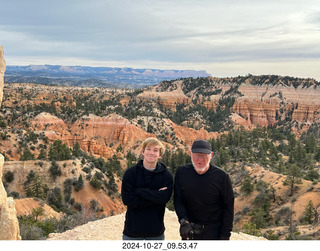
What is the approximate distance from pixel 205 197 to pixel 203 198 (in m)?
0.03

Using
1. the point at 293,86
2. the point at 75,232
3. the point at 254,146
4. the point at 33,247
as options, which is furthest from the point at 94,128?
the point at 293,86

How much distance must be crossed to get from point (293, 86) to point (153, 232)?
4708 inches

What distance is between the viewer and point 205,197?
171 inches

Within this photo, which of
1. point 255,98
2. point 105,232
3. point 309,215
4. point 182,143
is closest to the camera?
point 105,232

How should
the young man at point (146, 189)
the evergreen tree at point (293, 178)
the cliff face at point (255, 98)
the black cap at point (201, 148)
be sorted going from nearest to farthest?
1. the black cap at point (201, 148)
2. the young man at point (146, 189)
3. the evergreen tree at point (293, 178)
4. the cliff face at point (255, 98)

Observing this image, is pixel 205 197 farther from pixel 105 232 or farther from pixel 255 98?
pixel 255 98

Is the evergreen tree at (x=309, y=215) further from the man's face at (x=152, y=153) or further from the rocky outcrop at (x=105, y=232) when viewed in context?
the man's face at (x=152, y=153)

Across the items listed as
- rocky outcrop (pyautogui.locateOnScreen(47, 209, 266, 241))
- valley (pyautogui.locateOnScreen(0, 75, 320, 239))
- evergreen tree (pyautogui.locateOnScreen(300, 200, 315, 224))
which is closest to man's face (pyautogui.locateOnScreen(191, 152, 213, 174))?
rocky outcrop (pyautogui.locateOnScreen(47, 209, 266, 241))

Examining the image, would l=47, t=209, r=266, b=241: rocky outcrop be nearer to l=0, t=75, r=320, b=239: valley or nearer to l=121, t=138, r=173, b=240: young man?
l=0, t=75, r=320, b=239: valley

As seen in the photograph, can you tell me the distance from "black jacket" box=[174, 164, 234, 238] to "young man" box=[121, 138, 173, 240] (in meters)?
0.26

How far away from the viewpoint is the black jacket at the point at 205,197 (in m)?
4.34

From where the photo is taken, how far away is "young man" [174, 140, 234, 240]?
4.33 metres

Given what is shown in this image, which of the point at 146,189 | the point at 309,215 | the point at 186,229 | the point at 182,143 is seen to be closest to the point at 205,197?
the point at 186,229

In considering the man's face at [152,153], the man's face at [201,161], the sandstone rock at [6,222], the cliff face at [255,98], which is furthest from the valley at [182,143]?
the man's face at [152,153]
